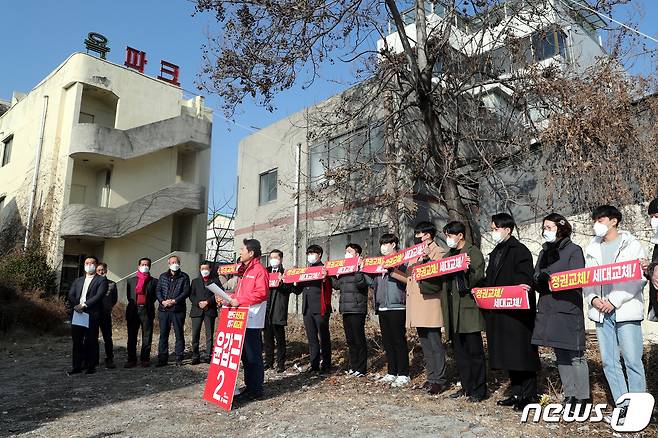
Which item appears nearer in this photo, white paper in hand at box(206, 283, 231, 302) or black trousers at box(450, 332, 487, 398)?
black trousers at box(450, 332, 487, 398)

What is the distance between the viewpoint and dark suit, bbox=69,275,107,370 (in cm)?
818

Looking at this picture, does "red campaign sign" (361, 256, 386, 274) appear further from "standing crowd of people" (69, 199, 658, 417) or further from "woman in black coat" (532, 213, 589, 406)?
"woman in black coat" (532, 213, 589, 406)

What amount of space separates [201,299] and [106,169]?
48.0ft

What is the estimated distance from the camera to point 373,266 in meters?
7.12

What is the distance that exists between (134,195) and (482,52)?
16.5 metres

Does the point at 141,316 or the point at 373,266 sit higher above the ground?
the point at 373,266

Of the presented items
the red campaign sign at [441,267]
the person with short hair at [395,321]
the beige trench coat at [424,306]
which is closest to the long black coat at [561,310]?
the red campaign sign at [441,267]

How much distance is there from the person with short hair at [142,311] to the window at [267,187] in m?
8.97

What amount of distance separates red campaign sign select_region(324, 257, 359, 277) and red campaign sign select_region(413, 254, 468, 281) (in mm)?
1361

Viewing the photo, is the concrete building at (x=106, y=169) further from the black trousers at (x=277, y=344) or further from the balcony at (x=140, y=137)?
the black trousers at (x=277, y=344)

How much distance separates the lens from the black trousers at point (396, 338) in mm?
6676

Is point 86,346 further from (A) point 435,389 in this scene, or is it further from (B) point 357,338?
(A) point 435,389

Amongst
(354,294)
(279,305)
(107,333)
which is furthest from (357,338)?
(107,333)

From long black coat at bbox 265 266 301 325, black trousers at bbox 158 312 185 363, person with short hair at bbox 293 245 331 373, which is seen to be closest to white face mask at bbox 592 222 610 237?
person with short hair at bbox 293 245 331 373
